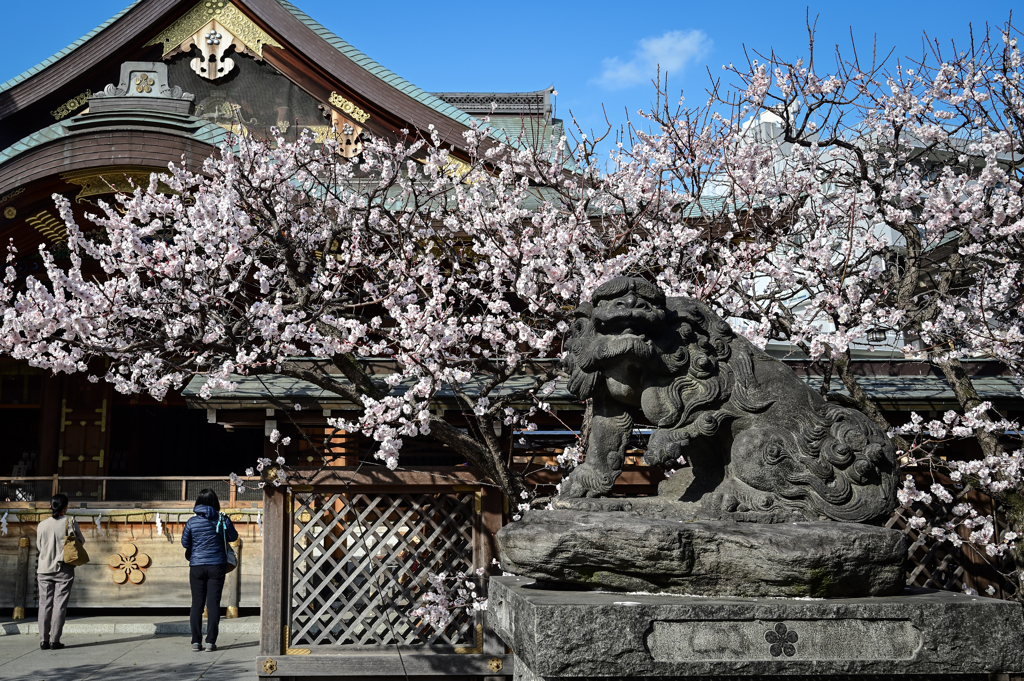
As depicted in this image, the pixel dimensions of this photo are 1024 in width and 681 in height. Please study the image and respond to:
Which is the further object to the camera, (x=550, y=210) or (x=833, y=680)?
(x=550, y=210)

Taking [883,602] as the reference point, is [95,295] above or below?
above

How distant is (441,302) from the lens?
704 centimetres

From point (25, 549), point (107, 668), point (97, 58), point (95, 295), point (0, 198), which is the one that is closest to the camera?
point (95, 295)

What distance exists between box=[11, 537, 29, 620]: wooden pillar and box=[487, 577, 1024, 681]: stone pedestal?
33.3 feet

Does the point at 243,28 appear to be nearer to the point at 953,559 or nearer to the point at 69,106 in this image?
the point at 69,106

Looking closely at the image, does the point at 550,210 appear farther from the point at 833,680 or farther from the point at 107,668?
the point at 107,668

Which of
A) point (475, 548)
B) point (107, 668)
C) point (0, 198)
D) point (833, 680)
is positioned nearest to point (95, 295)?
point (0, 198)

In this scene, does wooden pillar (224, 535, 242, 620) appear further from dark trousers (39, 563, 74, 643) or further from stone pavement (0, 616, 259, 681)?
dark trousers (39, 563, 74, 643)

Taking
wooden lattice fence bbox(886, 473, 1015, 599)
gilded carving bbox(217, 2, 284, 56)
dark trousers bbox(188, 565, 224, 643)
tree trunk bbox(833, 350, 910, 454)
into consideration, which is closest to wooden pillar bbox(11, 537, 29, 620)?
dark trousers bbox(188, 565, 224, 643)

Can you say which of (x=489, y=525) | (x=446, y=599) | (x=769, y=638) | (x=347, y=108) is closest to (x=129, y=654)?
(x=446, y=599)

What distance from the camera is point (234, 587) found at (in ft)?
34.5

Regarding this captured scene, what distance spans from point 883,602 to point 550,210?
5.17 meters

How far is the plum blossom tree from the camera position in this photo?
6.70m

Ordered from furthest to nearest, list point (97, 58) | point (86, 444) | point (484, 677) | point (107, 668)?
point (86, 444) → point (97, 58) → point (107, 668) → point (484, 677)
